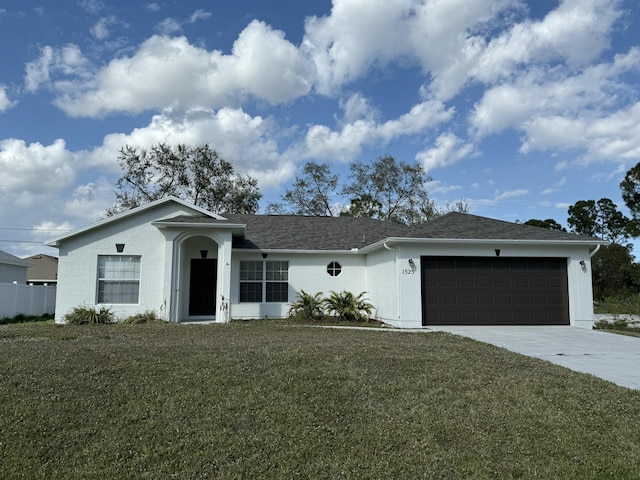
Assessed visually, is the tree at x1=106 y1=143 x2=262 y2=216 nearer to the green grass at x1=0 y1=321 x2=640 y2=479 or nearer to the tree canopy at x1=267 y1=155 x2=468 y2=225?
the tree canopy at x1=267 y1=155 x2=468 y2=225

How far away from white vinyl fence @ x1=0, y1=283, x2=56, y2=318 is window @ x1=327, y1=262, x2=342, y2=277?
39.2 ft

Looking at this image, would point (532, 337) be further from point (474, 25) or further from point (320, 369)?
point (474, 25)

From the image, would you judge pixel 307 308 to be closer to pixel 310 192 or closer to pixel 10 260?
pixel 10 260

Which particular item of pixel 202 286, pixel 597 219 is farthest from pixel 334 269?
pixel 597 219

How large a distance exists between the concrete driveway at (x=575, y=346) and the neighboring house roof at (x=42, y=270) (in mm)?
33817

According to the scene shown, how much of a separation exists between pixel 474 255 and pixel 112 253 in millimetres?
11613

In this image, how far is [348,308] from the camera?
1516 centimetres

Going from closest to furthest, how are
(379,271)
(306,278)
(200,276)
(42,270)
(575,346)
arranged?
(575,346)
(379,271)
(200,276)
(306,278)
(42,270)

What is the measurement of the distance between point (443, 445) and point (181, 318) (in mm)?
12185

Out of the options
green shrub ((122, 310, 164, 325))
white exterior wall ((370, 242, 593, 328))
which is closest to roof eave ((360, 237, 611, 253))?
white exterior wall ((370, 242, 593, 328))

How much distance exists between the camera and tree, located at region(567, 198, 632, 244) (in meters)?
45.1

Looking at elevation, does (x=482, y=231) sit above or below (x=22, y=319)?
above

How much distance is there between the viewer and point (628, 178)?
103ft

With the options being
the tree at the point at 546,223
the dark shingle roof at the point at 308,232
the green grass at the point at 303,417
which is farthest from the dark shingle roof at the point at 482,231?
the tree at the point at 546,223
